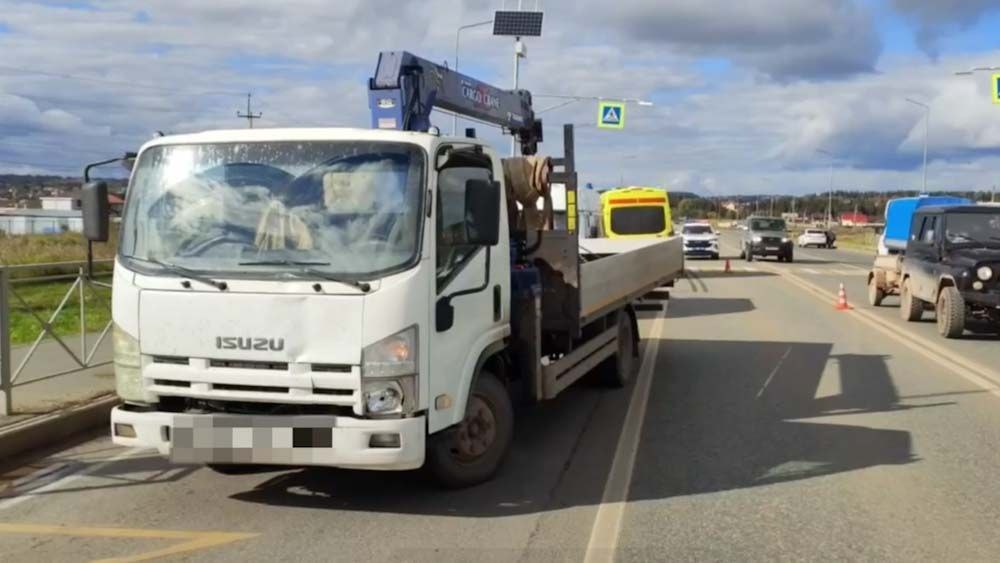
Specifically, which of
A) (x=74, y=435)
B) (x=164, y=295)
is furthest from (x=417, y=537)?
(x=74, y=435)

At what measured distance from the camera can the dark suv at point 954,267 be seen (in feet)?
46.2

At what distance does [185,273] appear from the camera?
5.54 m

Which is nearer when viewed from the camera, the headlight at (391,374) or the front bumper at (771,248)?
the headlight at (391,374)

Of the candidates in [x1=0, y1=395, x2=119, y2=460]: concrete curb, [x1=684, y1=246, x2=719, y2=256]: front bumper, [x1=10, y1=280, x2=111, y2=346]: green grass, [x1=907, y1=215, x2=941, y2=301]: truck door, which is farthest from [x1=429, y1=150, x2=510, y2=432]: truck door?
[x1=684, y1=246, x2=719, y2=256]: front bumper

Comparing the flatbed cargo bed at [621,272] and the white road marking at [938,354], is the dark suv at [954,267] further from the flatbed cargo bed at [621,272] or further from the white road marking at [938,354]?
the flatbed cargo bed at [621,272]

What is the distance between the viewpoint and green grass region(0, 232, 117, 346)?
35.7 feet

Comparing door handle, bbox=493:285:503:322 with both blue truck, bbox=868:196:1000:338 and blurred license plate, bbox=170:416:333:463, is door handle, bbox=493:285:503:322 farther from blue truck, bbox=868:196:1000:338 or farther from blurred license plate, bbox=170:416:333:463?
blue truck, bbox=868:196:1000:338

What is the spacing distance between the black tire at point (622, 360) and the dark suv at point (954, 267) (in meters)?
6.16

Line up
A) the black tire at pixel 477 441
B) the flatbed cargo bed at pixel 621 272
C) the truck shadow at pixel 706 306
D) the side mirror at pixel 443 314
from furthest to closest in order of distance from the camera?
the truck shadow at pixel 706 306
the flatbed cargo bed at pixel 621 272
the black tire at pixel 477 441
the side mirror at pixel 443 314

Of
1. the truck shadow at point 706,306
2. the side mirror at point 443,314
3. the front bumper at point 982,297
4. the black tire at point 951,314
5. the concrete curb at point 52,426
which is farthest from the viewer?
the truck shadow at point 706,306

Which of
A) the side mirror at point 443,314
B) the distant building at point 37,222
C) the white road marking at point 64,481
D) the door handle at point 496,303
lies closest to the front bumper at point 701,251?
the distant building at point 37,222

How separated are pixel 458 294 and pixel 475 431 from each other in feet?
3.16

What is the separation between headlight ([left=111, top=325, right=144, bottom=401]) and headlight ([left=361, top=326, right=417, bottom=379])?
1.40 meters

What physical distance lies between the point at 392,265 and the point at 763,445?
365 centimetres
